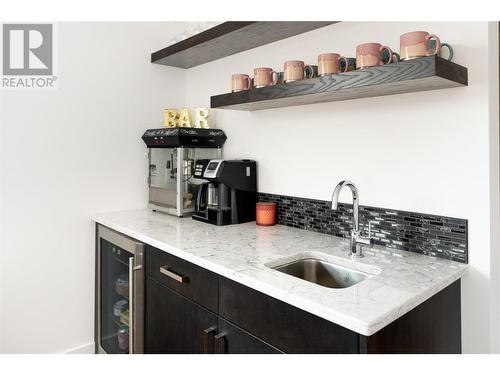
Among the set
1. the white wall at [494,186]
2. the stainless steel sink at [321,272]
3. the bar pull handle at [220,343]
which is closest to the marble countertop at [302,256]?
the stainless steel sink at [321,272]

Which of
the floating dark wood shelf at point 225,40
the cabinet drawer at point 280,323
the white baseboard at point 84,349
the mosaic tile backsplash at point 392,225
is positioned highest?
the floating dark wood shelf at point 225,40

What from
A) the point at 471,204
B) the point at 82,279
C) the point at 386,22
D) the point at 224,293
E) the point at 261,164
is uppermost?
the point at 386,22

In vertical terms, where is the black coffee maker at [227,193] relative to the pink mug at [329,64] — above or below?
below

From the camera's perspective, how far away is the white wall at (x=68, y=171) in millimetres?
2117

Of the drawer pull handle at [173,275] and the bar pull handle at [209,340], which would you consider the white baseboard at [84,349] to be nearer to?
the drawer pull handle at [173,275]

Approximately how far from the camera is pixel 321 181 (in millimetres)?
1953

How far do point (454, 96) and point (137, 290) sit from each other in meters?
1.70

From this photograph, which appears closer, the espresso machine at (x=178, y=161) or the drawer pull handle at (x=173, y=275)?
the drawer pull handle at (x=173, y=275)

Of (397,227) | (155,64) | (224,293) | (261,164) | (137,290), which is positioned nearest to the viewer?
(224,293)

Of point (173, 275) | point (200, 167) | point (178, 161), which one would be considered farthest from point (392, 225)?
point (178, 161)

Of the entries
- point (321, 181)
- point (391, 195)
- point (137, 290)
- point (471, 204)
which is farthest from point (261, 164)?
point (471, 204)

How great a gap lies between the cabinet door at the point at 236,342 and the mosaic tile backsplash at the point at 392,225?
2.47 feet

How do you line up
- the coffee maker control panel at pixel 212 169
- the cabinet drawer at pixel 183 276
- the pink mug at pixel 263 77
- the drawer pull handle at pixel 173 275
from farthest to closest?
1. the coffee maker control panel at pixel 212 169
2. the pink mug at pixel 263 77
3. the drawer pull handle at pixel 173 275
4. the cabinet drawer at pixel 183 276
